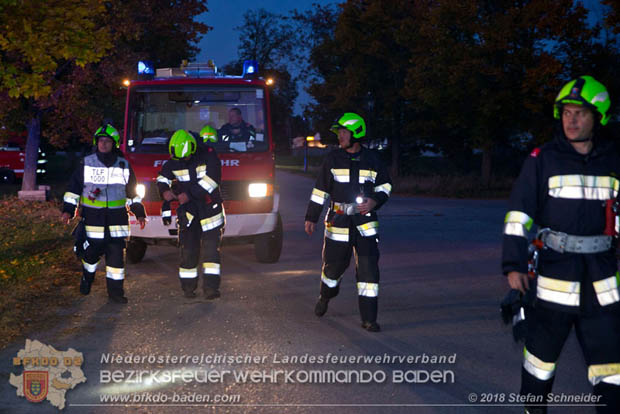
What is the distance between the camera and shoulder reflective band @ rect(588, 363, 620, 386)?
3.41 m

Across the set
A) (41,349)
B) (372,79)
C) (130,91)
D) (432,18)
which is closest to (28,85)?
(130,91)

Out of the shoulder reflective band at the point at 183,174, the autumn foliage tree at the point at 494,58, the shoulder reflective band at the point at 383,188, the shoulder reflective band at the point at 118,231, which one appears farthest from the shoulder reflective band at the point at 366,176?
the autumn foliage tree at the point at 494,58

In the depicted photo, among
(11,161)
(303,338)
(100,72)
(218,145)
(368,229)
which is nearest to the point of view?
(303,338)

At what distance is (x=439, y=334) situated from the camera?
5.88 meters

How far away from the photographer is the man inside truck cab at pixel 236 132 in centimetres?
916

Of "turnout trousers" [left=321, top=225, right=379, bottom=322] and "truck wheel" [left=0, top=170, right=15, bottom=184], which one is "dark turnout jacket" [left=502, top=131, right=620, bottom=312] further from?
"truck wheel" [left=0, top=170, right=15, bottom=184]

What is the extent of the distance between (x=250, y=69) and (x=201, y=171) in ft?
9.72

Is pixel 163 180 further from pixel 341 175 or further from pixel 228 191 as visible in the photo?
pixel 341 175

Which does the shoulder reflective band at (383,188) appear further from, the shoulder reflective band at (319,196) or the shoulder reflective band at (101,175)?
the shoulder reflective band at (101,175)

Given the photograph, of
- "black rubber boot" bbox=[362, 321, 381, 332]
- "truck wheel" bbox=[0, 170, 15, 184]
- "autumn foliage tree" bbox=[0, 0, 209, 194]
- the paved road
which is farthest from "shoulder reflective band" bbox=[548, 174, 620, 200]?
"truck wheel" bbox=[0, 170, 15, 184]

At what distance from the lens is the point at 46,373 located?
482 centimetres

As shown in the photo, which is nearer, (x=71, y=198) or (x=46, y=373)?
(x=46, y=373)

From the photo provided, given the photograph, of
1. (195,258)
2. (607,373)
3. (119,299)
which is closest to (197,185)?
(195,258)

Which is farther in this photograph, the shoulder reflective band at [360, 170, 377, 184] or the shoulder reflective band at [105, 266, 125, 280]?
the shoulder reflective band at [105, 266, 125, 280]
